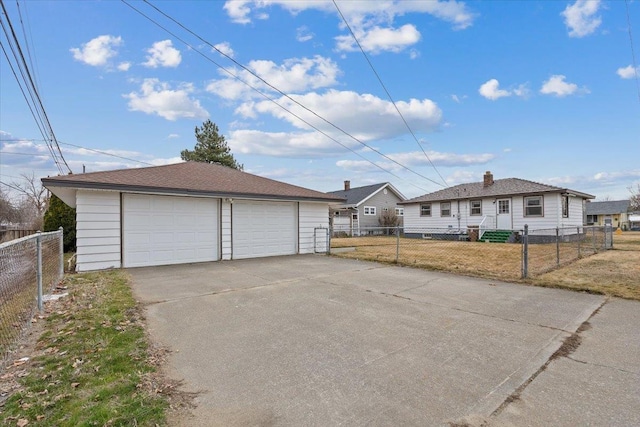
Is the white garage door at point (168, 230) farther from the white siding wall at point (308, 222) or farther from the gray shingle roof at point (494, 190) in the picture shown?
the gray shingle roof at point (494, 190)

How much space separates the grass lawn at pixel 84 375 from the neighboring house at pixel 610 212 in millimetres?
58350

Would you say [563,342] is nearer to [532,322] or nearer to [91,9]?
[532,322]

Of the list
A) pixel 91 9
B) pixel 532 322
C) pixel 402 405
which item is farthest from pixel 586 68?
pixel 91 9

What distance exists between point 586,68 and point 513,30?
11.0 feet

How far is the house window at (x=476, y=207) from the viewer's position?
72.5 ft

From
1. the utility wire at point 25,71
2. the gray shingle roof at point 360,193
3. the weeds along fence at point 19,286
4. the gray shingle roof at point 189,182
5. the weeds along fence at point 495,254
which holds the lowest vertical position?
the weeds along fence at point 495,254

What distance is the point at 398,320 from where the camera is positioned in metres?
4.75

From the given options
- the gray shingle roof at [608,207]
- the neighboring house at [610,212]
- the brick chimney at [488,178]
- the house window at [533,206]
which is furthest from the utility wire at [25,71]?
the gray shingle roof at [608,207]

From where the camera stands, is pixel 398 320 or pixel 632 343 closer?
pixel 632 343

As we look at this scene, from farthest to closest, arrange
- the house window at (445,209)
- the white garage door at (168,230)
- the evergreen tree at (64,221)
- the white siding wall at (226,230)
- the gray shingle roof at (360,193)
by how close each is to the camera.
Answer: the gray shingle roof at (360,193)
the house window at (445,209)
the evergreen tree at (64,221)
the white siding wall at (226,230)
the white garage door at (168,230)

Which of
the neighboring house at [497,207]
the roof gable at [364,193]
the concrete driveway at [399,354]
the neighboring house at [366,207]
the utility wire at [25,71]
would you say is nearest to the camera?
the concrete driveway at [399,354]

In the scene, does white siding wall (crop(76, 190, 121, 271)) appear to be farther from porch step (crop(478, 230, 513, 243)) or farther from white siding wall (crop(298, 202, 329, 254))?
porch step (crop(478, 230, 513, 243))

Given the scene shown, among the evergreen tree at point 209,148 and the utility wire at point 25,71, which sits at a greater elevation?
the evergreen tree at point 209,148

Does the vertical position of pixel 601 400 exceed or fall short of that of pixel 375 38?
it falls short
